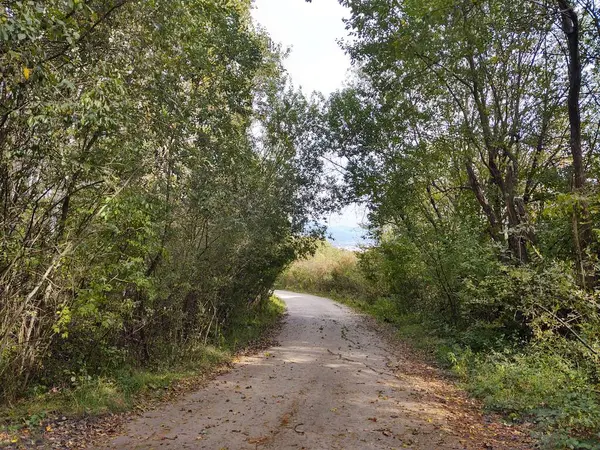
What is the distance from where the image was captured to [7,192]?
5.56m

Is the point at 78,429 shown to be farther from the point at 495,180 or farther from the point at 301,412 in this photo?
the point at 495,180

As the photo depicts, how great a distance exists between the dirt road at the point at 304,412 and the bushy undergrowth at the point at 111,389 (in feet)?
1.89

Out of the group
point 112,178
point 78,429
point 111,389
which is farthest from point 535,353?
point 112,178

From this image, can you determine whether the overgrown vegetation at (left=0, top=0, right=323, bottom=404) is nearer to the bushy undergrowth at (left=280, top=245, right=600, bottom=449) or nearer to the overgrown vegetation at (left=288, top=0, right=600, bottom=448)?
the overgrown vegetation at (left=288, top=0, right=600, bottom=448)

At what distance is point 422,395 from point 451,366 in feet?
9.45

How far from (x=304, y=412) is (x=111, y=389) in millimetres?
3041

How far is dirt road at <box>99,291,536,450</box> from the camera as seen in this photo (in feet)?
17.1

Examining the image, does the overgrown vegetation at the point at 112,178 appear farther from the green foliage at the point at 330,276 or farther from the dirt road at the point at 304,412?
the green foliage at the point at 330,276

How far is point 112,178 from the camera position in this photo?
5980 millimetres

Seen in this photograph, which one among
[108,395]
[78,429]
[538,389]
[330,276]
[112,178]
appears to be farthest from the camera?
[330,276]

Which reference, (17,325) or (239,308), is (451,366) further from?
(17,325)

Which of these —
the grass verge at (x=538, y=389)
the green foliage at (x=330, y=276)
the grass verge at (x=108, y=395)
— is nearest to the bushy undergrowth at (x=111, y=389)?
the grass verge at (x=108, y=395)

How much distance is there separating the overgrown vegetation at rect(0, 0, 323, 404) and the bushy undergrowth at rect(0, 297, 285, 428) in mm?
70

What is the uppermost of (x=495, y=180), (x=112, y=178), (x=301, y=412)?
(x=495, y=180)
